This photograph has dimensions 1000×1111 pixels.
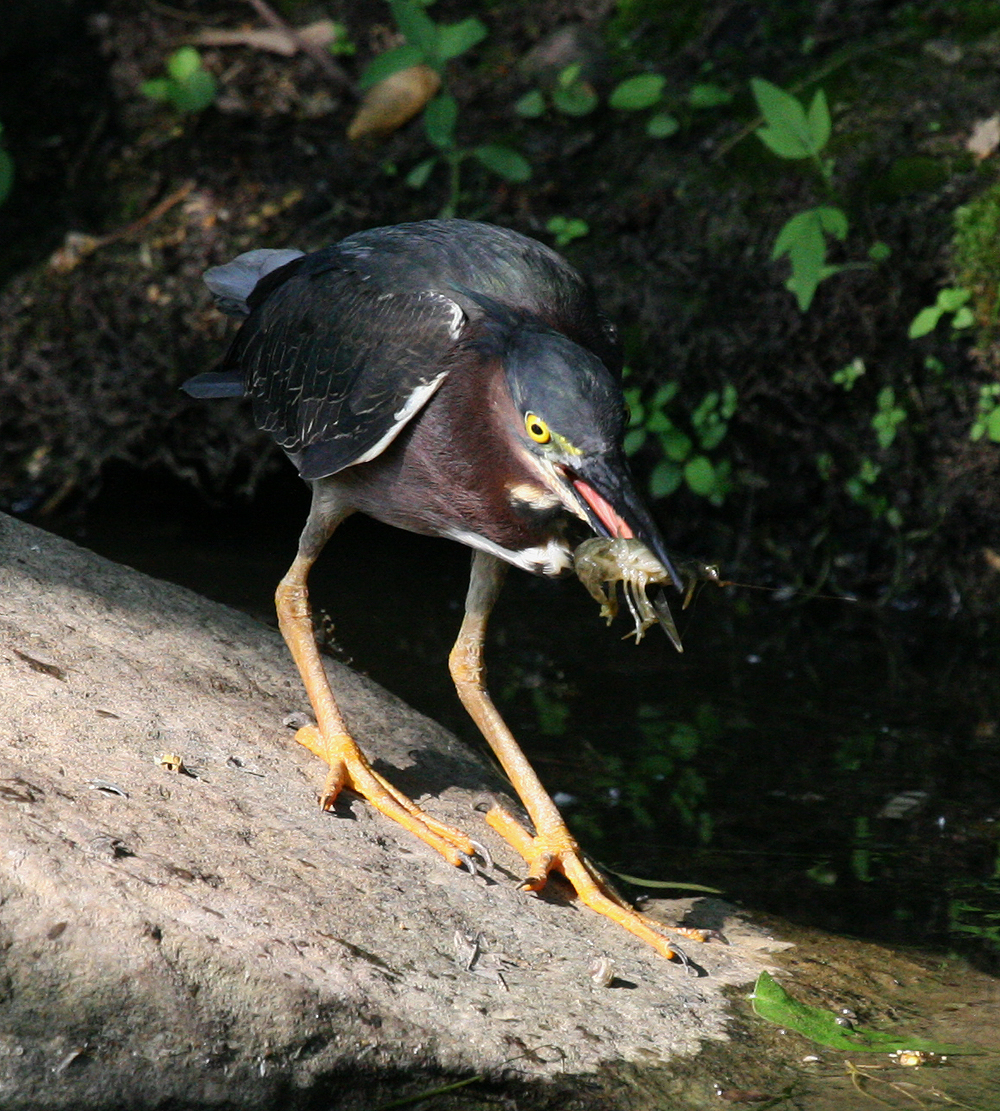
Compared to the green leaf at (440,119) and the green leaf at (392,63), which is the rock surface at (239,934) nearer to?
the green leaf at (392,63)

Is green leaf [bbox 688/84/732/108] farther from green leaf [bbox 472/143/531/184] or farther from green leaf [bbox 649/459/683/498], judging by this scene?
green leaf [bbox 649/459/683/498]

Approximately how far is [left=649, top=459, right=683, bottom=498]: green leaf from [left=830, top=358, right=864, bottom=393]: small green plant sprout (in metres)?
0.80

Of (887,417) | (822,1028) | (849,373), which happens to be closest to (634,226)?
(849,373)

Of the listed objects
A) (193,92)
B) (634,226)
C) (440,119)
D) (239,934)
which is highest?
(239,934)

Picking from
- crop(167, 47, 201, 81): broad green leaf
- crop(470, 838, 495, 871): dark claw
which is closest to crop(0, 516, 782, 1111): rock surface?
crop(470, 838, 495, 871): dark claw

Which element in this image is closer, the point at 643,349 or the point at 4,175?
the point at 643,349

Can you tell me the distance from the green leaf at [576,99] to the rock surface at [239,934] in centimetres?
433

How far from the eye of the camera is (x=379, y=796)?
134 inches

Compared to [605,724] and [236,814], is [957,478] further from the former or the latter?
[236,814]

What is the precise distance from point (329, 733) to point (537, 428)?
106cm

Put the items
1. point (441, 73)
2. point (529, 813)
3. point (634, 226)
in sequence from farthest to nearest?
point (634, 226) < point (441, 73) < point (529, 813)

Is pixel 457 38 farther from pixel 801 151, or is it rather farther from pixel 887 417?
pixel 887 417

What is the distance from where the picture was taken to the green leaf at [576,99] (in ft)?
22.9

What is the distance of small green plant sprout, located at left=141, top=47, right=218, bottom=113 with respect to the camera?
722 centimetres
